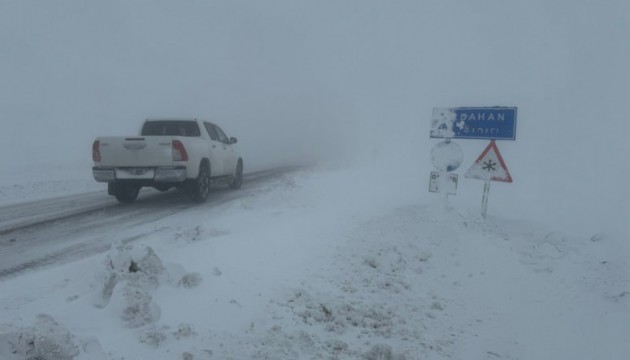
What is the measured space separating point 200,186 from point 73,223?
267cm

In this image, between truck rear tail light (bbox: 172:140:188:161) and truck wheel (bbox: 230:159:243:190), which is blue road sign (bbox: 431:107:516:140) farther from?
truck wheel (bbox: 230:159:243:190)

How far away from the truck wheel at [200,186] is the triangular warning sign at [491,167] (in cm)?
560

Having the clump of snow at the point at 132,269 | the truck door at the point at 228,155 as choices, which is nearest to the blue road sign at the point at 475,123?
the truck door at the point at 228,155

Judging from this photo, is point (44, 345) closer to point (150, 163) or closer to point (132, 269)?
point (132, 269)

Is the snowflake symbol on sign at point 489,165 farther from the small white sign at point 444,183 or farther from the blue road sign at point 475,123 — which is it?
the small white sign at point 444,183

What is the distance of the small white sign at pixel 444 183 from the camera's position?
26.5 ft

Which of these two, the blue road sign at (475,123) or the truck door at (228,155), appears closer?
the blue road sign at (475,123)

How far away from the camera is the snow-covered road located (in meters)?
5.40

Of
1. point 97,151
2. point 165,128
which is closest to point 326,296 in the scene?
point 97,151

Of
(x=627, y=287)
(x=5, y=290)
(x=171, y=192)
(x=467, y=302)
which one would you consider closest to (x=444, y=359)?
(x=467, y=302)

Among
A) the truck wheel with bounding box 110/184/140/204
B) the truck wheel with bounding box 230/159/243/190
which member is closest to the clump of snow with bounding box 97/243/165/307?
the truck wheel with bounding box 110/184/140/204

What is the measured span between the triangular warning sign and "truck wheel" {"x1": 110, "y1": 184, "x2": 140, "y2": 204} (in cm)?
706

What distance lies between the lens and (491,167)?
7660 millimetres

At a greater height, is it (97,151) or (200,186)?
(97,151)
